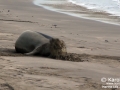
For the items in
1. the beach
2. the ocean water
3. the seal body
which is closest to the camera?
the beach

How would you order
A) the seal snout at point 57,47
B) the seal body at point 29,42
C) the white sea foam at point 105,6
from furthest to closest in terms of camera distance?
the white sea foam at point 105,6 → the seal body at point 29,42 → the seal snout at point 57,47

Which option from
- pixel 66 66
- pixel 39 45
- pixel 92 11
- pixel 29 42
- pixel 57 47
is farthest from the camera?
pixel 92 11

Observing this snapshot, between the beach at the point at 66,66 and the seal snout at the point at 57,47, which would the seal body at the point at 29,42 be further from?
the seal snout at the point at 57,47

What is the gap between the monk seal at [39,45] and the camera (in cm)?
759

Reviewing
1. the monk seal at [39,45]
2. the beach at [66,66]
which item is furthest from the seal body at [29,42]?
the beach at [66,66]

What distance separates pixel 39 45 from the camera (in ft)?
26.0

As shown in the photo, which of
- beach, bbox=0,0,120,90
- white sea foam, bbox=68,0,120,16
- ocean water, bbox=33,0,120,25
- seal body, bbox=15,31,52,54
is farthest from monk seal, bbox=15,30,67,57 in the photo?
white sea foam, bbox=68,0,120,16

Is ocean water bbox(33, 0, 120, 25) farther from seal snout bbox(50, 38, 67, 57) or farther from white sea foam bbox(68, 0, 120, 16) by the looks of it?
seal snout bbox(50, 38, 67, 57)

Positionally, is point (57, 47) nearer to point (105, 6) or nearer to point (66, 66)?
point (66, 66)

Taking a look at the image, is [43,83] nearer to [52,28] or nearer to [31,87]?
[31,87]

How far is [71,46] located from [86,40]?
1140mm

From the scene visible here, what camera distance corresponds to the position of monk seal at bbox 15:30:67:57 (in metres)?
7.59

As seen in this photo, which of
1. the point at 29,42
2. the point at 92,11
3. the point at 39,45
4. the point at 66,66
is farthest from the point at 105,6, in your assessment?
the point at 66,66

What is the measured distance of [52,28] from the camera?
1236cm
